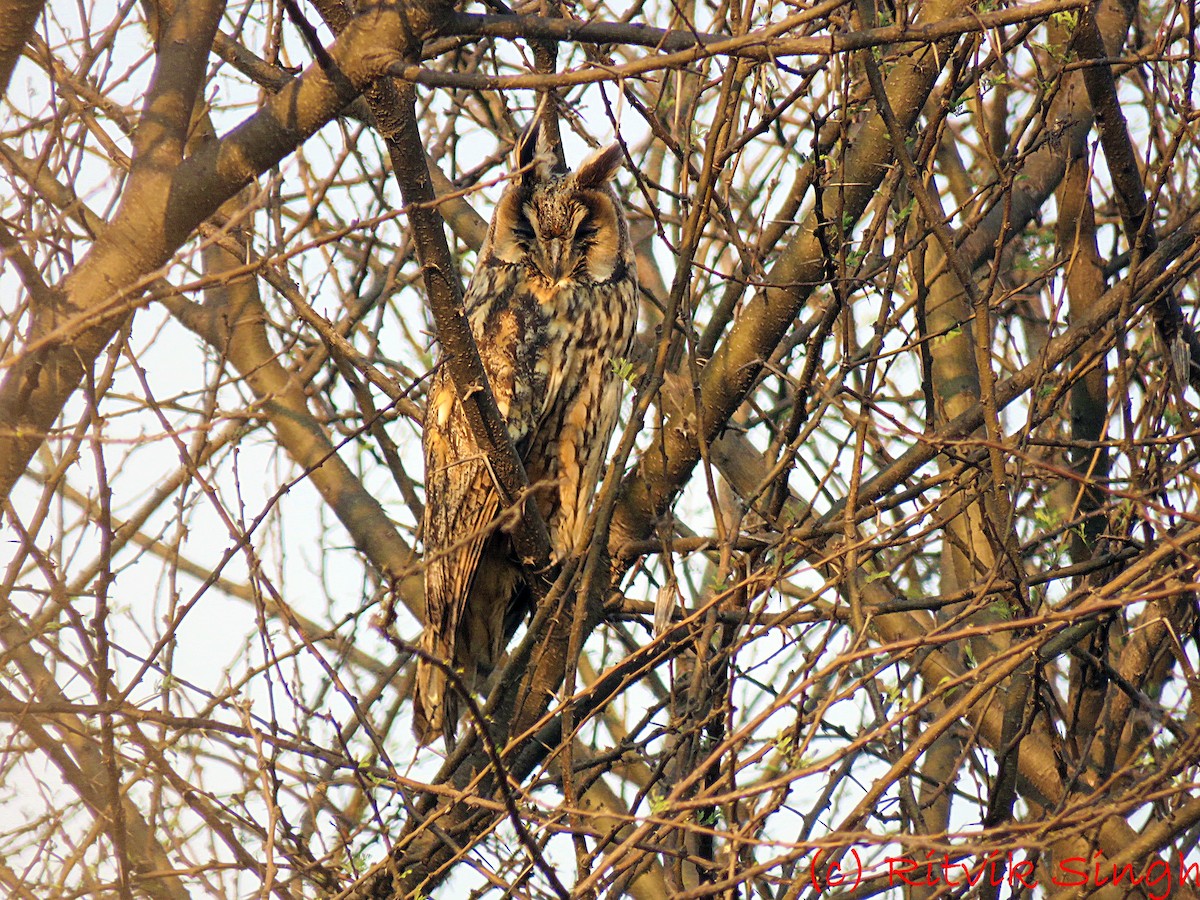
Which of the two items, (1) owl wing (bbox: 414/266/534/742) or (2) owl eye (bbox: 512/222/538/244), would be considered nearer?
(1) owl wing (bbox: 414/266/534/742)

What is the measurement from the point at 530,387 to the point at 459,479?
0.37 meters

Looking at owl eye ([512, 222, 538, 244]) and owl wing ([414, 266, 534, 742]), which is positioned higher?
owl eye ([512, 222, 538, 244])

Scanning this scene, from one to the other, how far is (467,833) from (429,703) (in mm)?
876

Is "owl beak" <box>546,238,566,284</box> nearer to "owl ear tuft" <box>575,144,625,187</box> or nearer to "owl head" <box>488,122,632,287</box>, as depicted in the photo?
"owl head" <box>488,122,632,287</box>

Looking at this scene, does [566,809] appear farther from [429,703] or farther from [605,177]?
[605,177]

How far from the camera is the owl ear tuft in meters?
4.04

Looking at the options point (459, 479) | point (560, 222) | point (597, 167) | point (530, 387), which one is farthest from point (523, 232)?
point (459, 479)

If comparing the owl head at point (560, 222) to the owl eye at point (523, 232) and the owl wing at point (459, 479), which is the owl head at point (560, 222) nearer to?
the owl eye at point (523, 232)

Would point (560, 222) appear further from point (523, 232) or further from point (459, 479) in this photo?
point (459, 479)

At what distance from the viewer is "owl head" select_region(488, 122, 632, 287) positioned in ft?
13.1

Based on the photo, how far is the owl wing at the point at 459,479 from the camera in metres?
3.86

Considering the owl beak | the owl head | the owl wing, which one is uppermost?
the owl head

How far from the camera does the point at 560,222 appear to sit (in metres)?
3.98

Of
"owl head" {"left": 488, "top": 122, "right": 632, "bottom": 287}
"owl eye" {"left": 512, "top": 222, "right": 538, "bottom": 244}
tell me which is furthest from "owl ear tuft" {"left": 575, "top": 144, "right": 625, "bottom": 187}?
"owl eye" {"left": 512, "top": 222, "right": 538, "bottom": 244}
